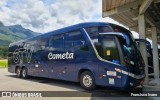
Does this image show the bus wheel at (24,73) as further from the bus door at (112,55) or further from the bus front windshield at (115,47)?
the bus door at (112,55)

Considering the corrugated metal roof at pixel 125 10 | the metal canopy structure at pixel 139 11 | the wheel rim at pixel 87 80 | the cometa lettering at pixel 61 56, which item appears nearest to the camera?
the wheel rim at pixel 87 80

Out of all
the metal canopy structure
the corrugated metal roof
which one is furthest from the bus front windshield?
the corrugated metal roof

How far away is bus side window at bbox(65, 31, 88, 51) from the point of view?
400 inches

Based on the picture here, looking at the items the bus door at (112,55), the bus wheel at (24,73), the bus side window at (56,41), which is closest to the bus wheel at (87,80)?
the bus door at (112,55)

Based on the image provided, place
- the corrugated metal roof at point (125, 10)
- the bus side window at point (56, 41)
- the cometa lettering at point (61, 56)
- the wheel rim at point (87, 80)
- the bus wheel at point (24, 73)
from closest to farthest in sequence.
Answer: the wheel rim at point (87, 80) < the cometa lettering at point (61, 56) < the bus side window at point (56, 41) < the corrugated metal roof at point (125, 10) < the bus wheel at point (24, 73)

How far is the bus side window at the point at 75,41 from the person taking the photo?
10156 mm

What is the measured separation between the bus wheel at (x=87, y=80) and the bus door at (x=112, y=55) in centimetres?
95

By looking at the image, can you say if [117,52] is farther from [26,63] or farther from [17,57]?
[17,57]

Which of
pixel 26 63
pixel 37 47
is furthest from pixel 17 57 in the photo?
pixel 37 47

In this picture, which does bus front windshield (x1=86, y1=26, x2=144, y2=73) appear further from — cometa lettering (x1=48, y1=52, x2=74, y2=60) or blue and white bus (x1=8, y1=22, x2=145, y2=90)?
cometa lettering (x1=48, y1=52, x2=74, y2=60)

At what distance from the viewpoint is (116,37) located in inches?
346

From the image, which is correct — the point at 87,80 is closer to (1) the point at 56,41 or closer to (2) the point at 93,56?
(2) the point at 93,56

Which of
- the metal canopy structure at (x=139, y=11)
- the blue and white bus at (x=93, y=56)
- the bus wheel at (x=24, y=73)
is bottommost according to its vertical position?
the bus wheel at (x=24, y=73)

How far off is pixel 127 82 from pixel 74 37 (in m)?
3.73
